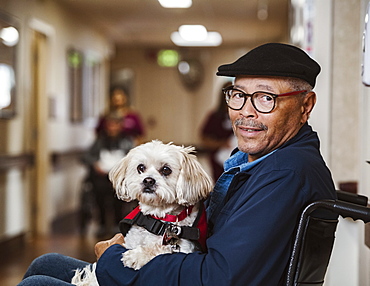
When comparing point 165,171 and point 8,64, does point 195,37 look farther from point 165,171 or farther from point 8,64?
point 165,171

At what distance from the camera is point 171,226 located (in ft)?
5.70

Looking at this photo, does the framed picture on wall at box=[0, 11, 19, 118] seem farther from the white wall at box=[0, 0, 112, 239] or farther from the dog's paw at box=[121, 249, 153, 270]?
the dog's paw at box=[121, 249, 153, 270]

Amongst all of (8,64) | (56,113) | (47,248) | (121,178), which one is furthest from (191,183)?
(56,113)

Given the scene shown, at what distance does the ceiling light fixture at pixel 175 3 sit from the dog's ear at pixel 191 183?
19.9ft

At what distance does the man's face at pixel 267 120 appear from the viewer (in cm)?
165

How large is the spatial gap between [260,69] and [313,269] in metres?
0.58

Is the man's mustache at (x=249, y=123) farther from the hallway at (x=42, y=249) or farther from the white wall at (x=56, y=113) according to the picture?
the white wall at (x=56, y=113)

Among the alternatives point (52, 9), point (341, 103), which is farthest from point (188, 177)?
point (52, 9)

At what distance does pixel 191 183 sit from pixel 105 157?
4813 mm

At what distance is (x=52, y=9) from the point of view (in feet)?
23.1

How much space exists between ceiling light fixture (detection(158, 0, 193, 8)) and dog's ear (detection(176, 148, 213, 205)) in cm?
607

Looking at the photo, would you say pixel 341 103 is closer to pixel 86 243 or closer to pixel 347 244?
pixel 347 244

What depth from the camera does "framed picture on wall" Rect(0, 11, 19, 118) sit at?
5.16 m

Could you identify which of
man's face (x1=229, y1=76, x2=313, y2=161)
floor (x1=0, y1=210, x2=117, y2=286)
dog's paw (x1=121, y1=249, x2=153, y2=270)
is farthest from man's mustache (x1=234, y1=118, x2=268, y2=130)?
floor (x1=0, y1=210, x2=117, y2=286)
